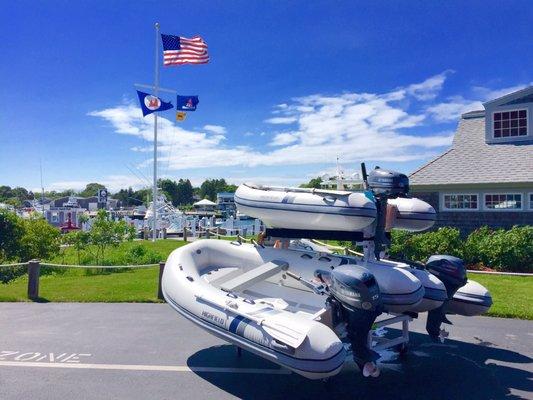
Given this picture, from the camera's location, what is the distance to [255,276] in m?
5.84

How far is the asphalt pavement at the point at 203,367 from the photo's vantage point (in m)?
4.89

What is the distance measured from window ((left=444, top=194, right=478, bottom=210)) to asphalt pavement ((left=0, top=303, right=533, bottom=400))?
9.11 meters

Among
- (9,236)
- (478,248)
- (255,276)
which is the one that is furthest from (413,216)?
(9,236)

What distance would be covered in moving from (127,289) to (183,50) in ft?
48.2

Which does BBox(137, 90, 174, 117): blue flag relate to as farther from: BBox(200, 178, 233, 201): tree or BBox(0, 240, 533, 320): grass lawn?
BBox(200, 178, 233, 201): tree

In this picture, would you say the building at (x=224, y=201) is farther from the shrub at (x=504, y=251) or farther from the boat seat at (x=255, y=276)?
the boat seat at (x=255, y=276)

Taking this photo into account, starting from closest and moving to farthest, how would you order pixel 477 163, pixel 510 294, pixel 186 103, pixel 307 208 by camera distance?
pixel 307 208 < pixel 510 294 < pixel 477 163 < pixel 186 103

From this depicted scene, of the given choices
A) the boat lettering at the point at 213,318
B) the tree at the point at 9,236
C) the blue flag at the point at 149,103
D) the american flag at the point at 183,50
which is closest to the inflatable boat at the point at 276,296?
the boat lettering at the point at 213,318

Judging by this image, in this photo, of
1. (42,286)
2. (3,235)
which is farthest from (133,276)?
(3,235)

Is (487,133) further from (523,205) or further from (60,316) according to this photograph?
(60,316)

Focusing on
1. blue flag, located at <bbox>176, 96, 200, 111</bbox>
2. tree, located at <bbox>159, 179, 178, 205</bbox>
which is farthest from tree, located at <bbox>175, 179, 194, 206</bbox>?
blue flag, located at <bbox>176, 96, 200, 111</bbox>

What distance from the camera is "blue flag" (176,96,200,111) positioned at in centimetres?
2472

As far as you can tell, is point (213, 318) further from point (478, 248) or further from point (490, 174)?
point (490, 174)

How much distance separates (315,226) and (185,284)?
1.74 meters
